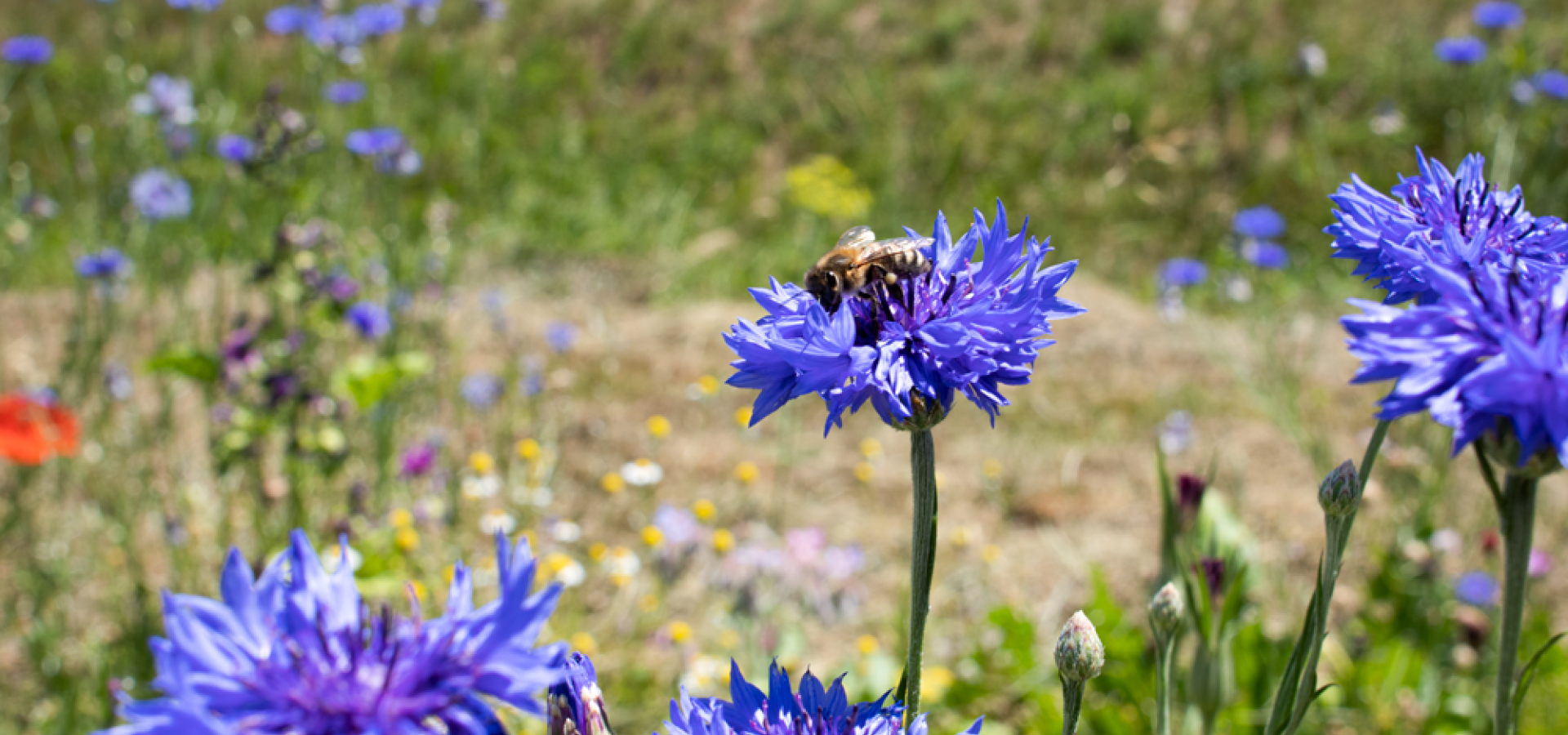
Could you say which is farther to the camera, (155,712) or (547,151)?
(547,151)

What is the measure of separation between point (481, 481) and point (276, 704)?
2.39 m

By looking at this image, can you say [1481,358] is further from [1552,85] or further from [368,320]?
[1552,85]

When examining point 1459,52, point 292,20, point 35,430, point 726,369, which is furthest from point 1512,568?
point 1459,52

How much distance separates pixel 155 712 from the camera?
516 millimetres

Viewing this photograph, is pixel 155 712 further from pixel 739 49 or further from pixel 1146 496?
pixel 739 49

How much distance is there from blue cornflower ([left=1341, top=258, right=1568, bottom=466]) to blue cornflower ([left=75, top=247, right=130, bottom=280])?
3137 mm

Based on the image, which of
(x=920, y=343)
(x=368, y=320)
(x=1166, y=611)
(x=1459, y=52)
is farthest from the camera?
(x=1459, y=52)

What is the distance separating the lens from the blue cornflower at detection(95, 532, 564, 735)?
545 millimetres

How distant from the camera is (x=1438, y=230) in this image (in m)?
0.89

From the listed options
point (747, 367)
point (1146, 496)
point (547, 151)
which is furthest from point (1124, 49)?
point (747, 367)

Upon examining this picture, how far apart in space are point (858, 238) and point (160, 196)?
2.93 m

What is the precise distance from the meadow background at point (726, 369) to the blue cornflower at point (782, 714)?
3.49ft

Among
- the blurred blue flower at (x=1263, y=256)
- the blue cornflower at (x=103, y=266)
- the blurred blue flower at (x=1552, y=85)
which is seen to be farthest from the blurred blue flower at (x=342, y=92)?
the blurred blue flower at (x=1552, y=85)

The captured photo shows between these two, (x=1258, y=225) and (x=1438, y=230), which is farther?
(x=1258, y=225)
